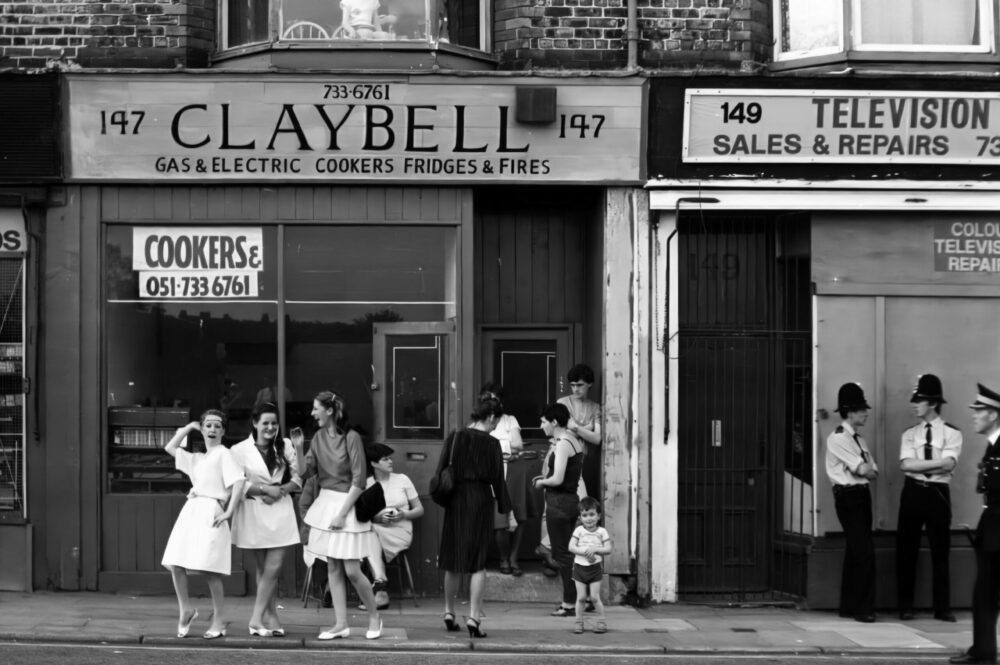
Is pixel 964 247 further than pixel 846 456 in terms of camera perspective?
Yes

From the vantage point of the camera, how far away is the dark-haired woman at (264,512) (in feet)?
33.9

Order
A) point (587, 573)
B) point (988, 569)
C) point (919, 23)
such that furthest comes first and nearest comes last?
point (919, 23), point (587, 573), point (988, 569)

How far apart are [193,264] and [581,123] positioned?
371 centimetres

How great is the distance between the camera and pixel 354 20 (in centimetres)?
1270

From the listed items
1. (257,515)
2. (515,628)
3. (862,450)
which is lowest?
(515,628)

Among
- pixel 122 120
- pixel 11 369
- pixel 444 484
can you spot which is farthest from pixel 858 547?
pixel 11 369

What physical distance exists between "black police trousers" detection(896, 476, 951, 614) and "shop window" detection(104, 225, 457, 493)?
437 centimetres

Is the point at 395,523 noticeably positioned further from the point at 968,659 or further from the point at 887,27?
the point at 887,27

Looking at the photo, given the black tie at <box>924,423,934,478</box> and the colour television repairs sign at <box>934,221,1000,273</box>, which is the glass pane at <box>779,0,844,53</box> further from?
the black tie at <box>924,423,934,478</box>

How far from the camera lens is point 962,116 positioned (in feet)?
41.9

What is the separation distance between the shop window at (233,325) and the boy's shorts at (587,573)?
2.74 meters

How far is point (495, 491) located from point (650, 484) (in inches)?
94.9

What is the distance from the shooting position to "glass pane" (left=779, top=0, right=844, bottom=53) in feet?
42.3

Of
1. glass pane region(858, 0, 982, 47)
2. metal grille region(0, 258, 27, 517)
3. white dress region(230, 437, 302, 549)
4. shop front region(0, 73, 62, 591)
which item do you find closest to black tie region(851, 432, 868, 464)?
glass pane region(858, 0, 982, 47)
